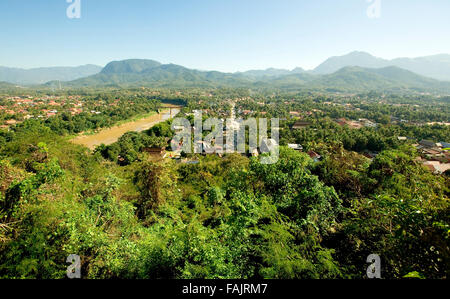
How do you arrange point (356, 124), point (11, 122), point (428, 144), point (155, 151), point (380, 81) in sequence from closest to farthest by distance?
point (155, 151)
point (428, 144)
point (11, 122)
point (356, 124)
point (380, 81)

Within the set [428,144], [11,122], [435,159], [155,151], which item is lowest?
[435,159]

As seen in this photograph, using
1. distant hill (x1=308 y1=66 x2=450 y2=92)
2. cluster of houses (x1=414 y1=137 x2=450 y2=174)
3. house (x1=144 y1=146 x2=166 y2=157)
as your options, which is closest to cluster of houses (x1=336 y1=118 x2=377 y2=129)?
cluster of houses (x1=414 y1=137 x2=450 y2=174)

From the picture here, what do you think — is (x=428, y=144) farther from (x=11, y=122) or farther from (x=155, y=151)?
(x=11, y=122)

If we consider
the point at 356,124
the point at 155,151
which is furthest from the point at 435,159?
the point at 155,151

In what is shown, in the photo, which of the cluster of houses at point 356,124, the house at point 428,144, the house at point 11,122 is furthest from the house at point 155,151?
the cluster of houses at point 356,124

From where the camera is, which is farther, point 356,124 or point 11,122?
point 356,124

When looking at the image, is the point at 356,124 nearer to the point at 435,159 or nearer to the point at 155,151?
the point at 435,159

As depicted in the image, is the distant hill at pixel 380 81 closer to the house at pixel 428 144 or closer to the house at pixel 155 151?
the house at pixel 428 144

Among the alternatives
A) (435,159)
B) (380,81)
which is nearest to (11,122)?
(435,159)

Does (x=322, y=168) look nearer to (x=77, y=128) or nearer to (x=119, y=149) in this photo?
(x=119, y=149)

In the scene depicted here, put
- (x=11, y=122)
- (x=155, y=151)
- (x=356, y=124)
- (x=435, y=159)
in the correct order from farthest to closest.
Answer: (x=356, y=124) < (x=11, y=122) < (x=155, y=151) < (x=435, y=159)

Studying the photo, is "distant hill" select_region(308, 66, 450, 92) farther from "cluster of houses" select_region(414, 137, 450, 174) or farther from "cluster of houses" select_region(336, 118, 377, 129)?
"cluster of houses" select_region(414, 137, 450, 174)

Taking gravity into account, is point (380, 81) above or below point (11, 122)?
above

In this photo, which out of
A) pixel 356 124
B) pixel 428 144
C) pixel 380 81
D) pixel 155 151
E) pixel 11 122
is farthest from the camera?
pixel 380 81
